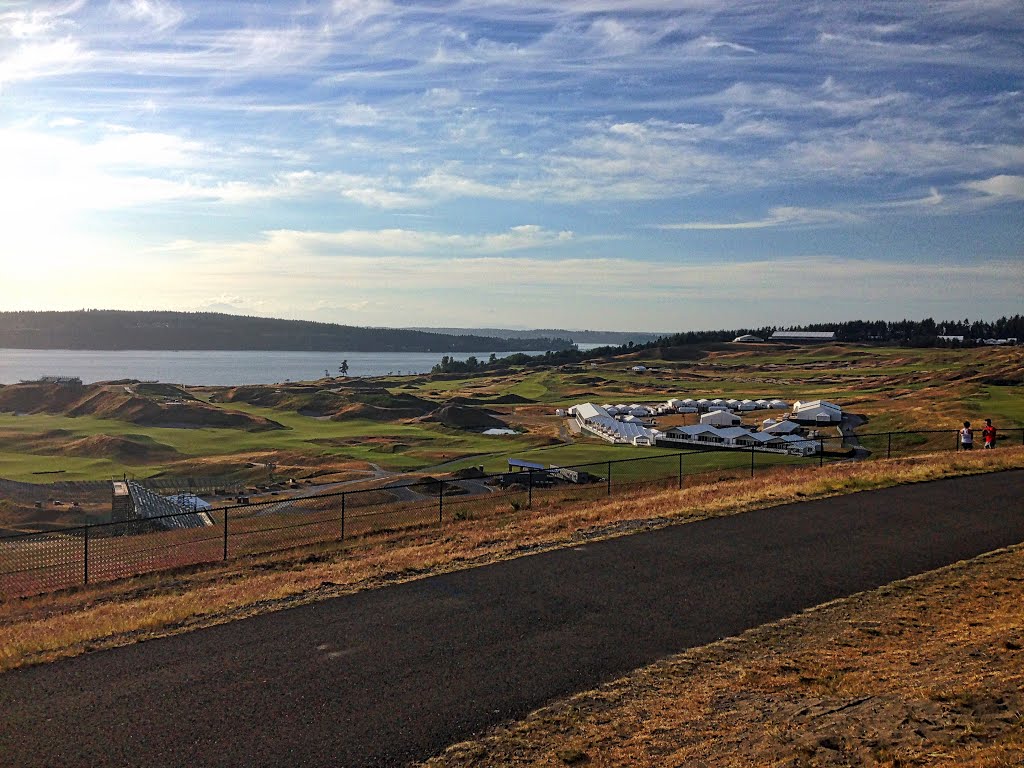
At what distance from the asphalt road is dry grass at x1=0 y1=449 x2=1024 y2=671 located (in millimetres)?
639

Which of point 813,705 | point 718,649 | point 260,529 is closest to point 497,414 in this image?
point 260,529

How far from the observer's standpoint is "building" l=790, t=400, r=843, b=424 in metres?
70.2

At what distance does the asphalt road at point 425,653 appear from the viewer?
313 inches

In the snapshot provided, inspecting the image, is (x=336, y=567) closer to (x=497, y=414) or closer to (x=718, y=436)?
(x=718, y=436)

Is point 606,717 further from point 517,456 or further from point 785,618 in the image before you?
point 517,456

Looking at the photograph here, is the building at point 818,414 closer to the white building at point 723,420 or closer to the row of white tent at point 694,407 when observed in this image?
the white building at point 723,420

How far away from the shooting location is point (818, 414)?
232 feet

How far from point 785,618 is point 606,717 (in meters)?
4.12

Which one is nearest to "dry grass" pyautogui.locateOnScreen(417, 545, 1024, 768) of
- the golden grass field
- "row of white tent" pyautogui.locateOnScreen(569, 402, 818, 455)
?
the golden grass field

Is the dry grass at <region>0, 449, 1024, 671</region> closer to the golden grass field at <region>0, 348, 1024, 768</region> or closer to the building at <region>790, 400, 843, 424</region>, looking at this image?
the golden grass field at <region>0, 348, 1024, 768</region>

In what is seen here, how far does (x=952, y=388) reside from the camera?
80.8m

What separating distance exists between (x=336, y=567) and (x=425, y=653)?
5.31 m

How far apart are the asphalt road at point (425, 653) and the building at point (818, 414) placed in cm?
5651

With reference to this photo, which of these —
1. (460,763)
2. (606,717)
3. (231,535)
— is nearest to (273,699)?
(460,763)
